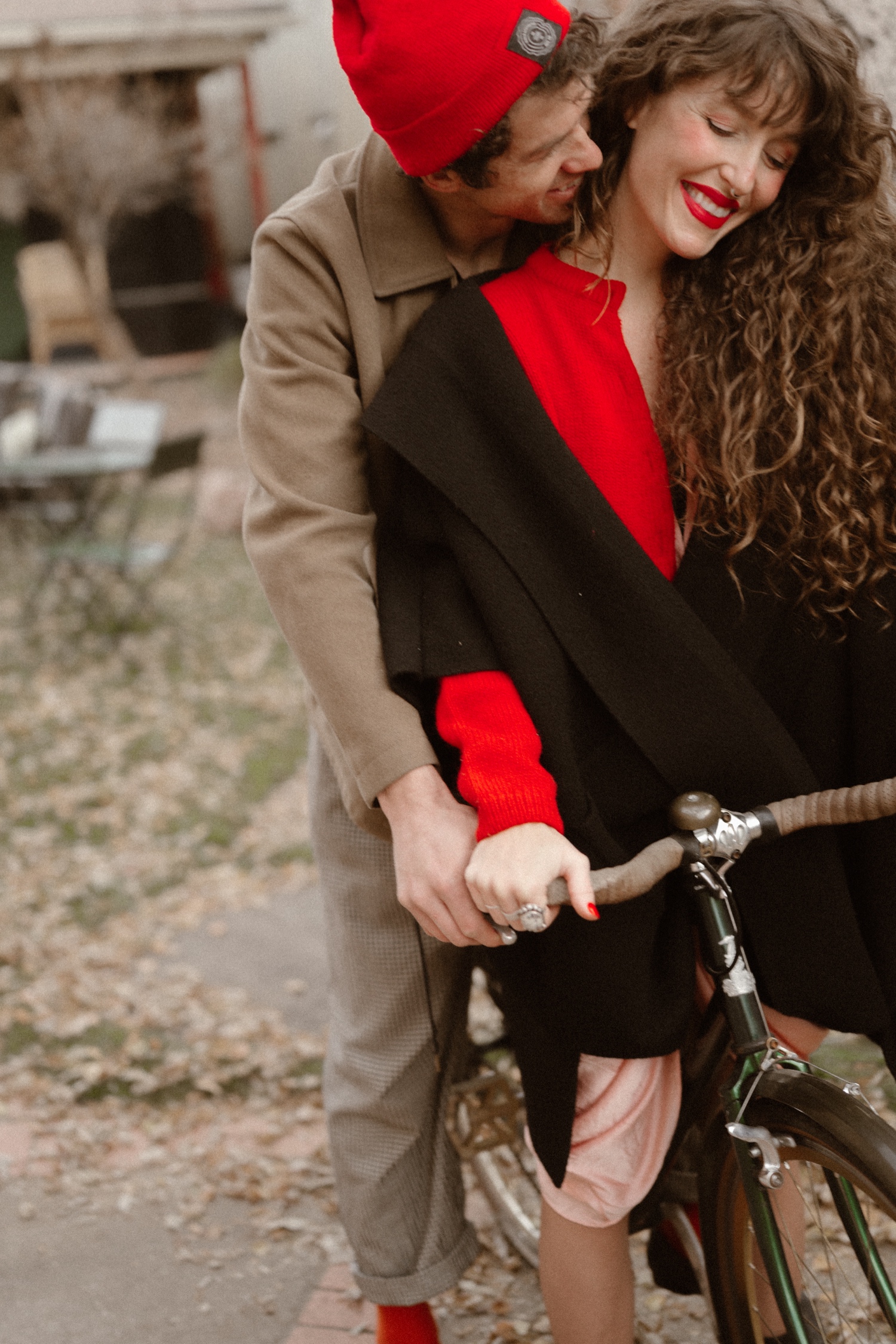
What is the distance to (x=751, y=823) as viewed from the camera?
1587 millimetres

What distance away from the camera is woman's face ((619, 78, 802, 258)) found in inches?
60.8

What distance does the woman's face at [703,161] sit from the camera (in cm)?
154

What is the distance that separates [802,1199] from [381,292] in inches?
60.0

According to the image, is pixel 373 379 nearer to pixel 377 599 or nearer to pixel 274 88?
pixel 377 599

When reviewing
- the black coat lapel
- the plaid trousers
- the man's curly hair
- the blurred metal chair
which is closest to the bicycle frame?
the black coat lapel

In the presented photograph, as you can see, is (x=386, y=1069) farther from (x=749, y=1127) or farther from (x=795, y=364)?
(x=795, y=364)

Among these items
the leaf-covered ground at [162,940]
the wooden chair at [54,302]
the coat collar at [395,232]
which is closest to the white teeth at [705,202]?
the coat collar at [395,232]

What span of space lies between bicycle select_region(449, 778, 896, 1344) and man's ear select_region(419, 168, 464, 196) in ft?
2.92

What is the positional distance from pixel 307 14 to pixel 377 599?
55.6ft

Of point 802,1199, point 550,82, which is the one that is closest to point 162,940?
point 802,1199

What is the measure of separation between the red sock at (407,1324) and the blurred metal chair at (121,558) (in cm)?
572

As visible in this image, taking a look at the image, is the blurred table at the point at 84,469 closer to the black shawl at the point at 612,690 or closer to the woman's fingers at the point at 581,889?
the black shawl at the point at 612,690

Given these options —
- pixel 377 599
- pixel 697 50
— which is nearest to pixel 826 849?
pixel 377 599

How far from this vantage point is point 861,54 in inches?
83.2
